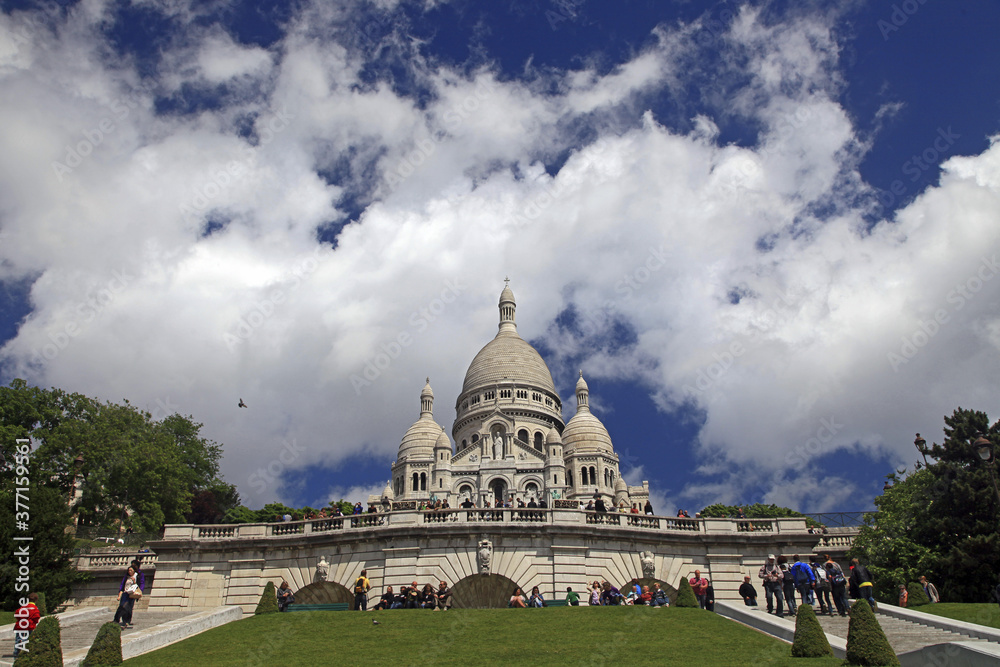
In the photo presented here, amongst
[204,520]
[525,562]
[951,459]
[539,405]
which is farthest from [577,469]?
[525,562]

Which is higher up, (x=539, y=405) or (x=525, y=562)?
(x=539, y=405)

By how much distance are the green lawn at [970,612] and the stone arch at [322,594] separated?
1889cm

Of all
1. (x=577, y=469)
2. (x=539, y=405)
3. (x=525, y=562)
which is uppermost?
(x=539, y=405)

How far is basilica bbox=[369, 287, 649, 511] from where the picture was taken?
80812 mm

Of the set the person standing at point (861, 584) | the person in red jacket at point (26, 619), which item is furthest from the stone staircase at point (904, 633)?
the person in red jacket at point (26, 619)

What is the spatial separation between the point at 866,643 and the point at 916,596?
13641 mm

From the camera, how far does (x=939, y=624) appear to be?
60.4 ft

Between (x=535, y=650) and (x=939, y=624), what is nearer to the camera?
(x=535, y=650)

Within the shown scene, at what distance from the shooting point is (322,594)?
27531 millimetres

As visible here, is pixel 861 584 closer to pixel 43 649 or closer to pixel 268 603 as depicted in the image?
pixel 268 603

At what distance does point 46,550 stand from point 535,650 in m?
22.3

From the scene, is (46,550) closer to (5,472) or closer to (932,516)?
(5,472)

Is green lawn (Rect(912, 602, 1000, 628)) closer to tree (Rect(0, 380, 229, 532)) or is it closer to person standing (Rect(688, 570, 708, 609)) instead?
person standing (Rect(688, 570, 708, 609))

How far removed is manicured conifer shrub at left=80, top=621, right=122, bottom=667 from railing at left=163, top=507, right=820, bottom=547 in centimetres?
1057
